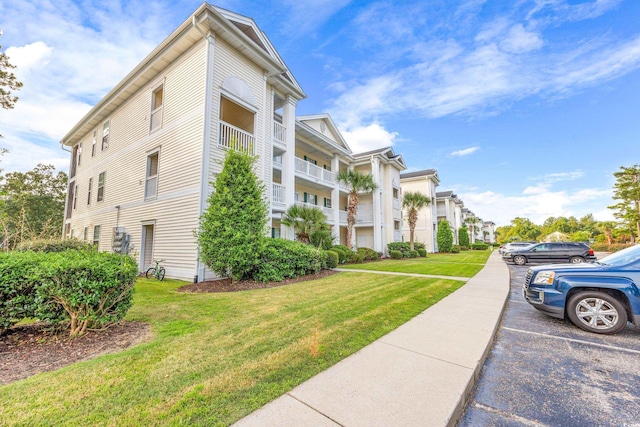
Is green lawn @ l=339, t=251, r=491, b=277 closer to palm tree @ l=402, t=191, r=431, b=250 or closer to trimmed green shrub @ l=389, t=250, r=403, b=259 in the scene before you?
trimmed green shrub @ l=389, t=250, r=403, b=259

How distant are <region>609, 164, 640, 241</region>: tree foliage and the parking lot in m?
42.0

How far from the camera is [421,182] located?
34062 mm

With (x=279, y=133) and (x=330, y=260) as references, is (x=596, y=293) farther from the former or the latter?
A: (x=279, y=133)

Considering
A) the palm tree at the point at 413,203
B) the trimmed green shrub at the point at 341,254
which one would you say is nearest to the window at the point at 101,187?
the trimmed green shrub at the point at 341,254

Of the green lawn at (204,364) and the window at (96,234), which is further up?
the window at (96,234)

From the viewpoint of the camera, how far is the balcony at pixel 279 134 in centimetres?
1387

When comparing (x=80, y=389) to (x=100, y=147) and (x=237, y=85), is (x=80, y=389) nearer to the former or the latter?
(x=237, y=85)

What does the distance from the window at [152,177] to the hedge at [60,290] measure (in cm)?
889

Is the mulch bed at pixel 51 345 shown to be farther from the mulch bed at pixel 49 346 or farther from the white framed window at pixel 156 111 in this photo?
the white framed window at pixel 156 111

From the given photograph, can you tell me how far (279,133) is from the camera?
1414cm

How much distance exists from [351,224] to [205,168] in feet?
40.1

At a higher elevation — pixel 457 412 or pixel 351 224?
pixel 351 224

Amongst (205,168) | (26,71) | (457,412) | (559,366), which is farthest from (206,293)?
(26,71)

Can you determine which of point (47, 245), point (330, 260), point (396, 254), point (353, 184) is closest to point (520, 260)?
point (396, 254)
